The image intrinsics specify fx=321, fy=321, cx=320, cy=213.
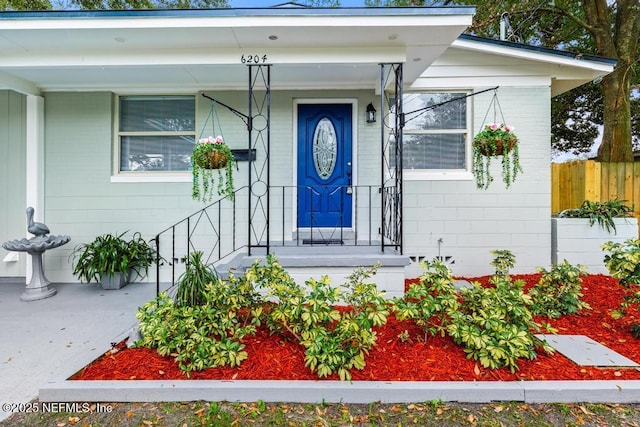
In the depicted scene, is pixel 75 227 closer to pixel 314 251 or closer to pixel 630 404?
pixel 314 251

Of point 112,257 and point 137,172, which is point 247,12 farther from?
point 112,257

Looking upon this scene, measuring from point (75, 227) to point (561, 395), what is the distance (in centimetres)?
589

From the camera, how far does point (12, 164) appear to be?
473cm

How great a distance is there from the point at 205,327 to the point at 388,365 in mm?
1389

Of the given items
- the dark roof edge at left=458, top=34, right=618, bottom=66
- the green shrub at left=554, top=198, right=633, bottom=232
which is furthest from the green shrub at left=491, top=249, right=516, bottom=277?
the dark roof edge at left=458, top=34, right=618, bottom=66

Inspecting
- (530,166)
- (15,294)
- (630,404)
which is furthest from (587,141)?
(15,294)

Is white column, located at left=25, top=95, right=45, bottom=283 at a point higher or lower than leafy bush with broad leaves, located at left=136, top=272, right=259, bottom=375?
higher

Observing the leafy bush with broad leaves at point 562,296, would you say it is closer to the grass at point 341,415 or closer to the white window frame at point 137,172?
the grass at point 341,415

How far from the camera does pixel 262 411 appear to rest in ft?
6.63

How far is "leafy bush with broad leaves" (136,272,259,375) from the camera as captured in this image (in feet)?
7.48

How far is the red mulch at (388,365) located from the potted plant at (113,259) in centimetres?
215

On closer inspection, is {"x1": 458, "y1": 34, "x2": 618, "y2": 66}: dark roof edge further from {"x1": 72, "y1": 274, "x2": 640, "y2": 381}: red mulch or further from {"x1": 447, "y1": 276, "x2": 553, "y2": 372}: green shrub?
{"x1": 72, "y1": 274, "x2": 640, "y2": 381}: red mulch

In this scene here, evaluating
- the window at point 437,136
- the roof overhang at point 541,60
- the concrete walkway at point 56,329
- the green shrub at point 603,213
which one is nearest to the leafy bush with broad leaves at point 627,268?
the green shrub at point 603,213

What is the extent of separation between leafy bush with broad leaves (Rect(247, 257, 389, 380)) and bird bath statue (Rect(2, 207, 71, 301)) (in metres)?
3.23
